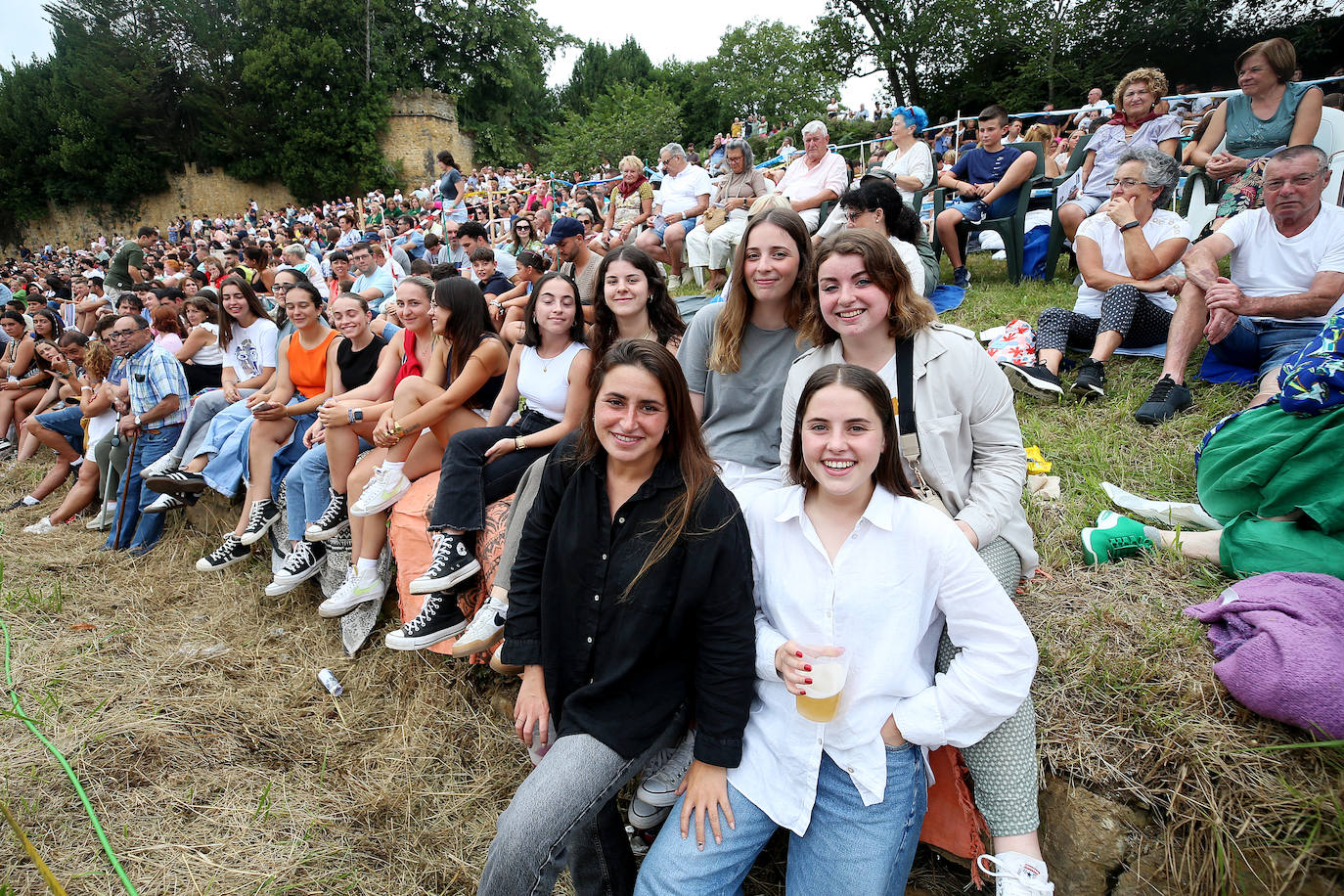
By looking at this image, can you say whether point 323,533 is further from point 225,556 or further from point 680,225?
point 680,225

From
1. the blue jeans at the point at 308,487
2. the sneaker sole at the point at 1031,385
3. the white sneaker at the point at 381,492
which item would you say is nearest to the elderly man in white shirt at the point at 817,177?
the sneaker sole at the point at 1031,385

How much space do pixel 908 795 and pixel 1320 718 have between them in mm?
984

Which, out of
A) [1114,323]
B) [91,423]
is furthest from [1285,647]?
[91,423]

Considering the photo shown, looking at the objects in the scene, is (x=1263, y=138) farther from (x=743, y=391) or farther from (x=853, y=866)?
(x=853, y=866)

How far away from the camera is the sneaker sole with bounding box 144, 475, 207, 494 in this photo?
183 inches

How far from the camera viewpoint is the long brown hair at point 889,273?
6.62 feet

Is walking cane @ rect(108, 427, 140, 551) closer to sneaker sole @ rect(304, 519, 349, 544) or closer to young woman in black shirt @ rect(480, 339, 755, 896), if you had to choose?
sneaker sole @ rect(304, 519, 349, 544)

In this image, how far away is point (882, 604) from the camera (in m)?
1.64

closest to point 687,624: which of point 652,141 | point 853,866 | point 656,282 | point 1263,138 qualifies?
point 853,866

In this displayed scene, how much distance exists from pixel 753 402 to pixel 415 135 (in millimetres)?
34709

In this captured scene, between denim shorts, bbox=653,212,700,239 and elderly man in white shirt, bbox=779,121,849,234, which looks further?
denim shorts, bbox=653,212,700,239

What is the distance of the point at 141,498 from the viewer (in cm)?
539

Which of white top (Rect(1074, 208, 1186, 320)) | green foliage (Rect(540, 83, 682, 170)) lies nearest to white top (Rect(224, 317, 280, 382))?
white top (Rect(1074, 208, 1186, 320))

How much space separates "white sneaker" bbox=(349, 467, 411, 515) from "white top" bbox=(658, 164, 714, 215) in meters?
4.89
